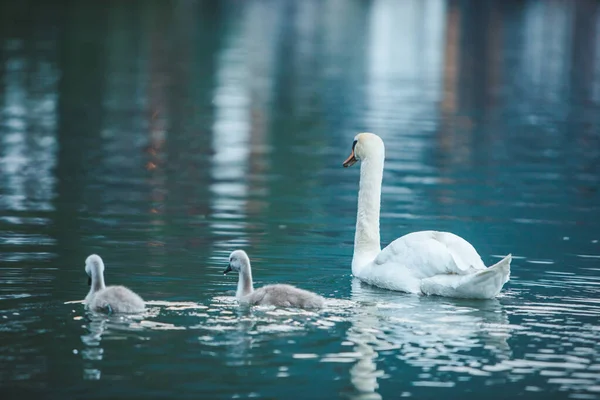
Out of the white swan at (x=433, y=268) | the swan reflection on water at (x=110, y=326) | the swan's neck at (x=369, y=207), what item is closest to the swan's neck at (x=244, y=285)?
the swan reflection on water at (x=110, y=326)

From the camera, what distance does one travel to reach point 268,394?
9844mm

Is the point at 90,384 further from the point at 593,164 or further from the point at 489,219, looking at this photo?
the point at 593,164

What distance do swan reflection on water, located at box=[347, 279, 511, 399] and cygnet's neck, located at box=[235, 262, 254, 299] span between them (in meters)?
1.04

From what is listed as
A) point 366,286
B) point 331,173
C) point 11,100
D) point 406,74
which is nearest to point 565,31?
point 406,74

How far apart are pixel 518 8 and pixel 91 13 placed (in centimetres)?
5301

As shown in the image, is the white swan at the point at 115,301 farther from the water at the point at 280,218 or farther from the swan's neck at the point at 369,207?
the swan's neck at the point at 369,207

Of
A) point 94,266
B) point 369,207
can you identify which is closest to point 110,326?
point 94,266

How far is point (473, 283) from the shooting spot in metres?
12.9

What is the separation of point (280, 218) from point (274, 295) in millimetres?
6296

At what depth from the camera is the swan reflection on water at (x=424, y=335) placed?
10442mm

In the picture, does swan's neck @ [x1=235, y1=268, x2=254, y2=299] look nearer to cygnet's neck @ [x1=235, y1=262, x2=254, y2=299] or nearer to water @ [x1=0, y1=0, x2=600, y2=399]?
cygnet's neck @ [x1=235, y1=262, x2=254, y2=299]

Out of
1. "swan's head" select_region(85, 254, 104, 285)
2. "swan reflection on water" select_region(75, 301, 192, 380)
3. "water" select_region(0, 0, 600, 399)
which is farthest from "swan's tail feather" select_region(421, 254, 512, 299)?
"swan's head" select_region(85, 254, 104, 285)

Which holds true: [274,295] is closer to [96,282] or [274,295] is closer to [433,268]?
[96,282]

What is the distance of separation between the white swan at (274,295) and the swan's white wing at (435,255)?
4.60ft
